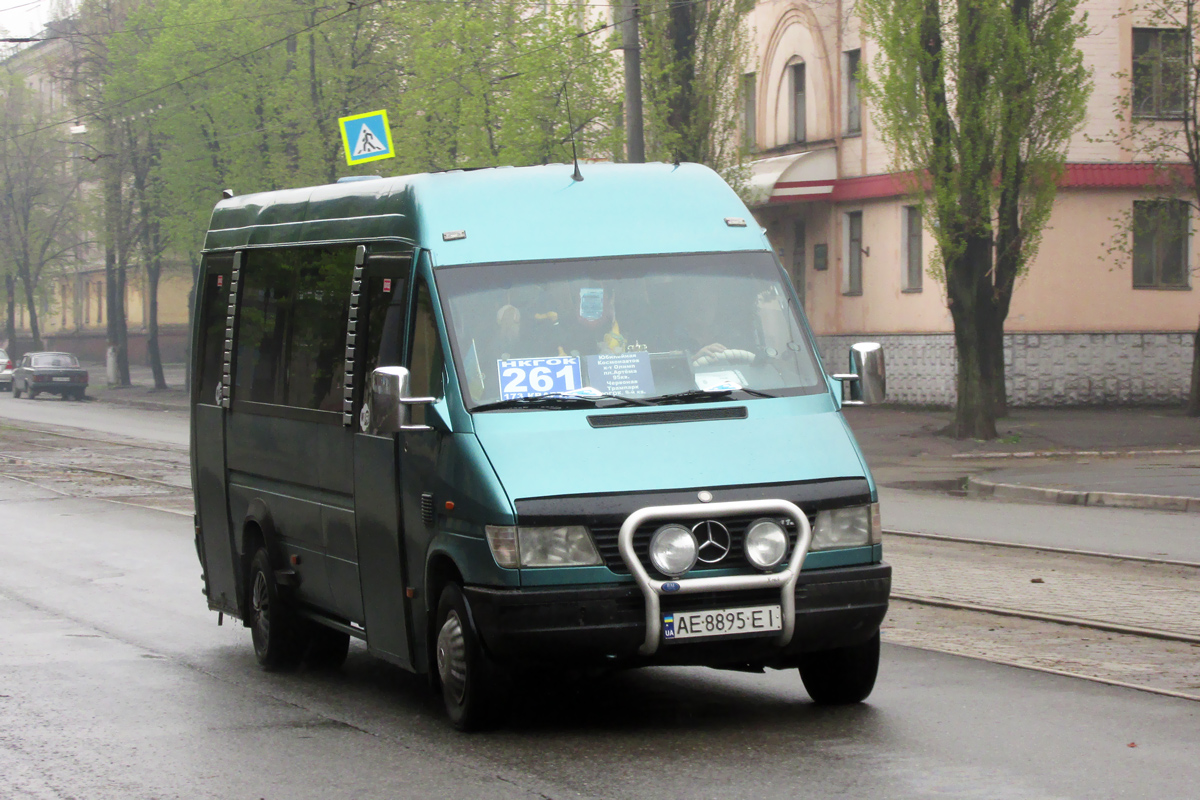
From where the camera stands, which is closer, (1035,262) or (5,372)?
(1035,262)

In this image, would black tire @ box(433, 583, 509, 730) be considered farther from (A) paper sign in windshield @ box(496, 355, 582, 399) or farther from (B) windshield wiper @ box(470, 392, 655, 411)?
(A) paper sign in windshield @ box(496, 355, 582, 399)

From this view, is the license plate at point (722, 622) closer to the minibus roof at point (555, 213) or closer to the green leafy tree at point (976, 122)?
the minibus roof at point (555, 213)

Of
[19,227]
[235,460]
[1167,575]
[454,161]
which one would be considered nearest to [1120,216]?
[454,161]

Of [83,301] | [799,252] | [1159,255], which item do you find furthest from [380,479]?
[83,301]

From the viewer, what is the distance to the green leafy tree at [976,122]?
2402 cm

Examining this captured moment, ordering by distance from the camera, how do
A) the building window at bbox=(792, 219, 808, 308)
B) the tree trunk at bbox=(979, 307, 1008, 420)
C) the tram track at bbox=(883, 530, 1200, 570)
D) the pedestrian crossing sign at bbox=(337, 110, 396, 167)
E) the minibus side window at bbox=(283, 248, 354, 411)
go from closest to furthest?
the minibus side window at bbox=(283, 248, 354, 411) < the tram track at bbox=(883, 530, 1200, 570) < the tree trunk at bbox=(979, 307, 1008, 420) < the pedestrian crossing sign at bbox=(337, 110, 396, 167) < the building window at bbox=(792, 219, 808, 308)

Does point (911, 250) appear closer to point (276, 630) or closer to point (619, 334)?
point (276, 630)

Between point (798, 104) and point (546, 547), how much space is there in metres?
A: 31.5

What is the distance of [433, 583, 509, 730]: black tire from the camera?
20.7 feet

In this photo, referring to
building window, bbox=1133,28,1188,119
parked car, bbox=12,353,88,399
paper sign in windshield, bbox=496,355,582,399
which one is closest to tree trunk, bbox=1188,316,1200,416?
building window, bbox=1133,28,1188,119

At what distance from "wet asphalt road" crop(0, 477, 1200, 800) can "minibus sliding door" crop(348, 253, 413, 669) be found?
39 cm

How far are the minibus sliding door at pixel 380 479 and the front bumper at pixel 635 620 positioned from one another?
2.67 ft

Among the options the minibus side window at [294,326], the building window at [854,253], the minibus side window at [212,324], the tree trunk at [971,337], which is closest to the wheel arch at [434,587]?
the minibus side window at [294,326]

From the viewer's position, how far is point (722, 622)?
6.18 m
